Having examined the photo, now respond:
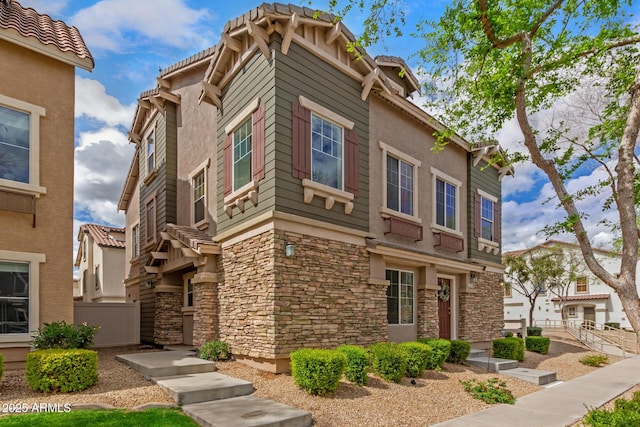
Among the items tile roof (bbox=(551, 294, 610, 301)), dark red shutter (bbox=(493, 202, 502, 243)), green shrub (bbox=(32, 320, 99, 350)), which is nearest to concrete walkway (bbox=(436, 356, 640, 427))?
dark red shutter (bbox=(493, 202, 502, 243))

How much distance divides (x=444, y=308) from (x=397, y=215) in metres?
4.89

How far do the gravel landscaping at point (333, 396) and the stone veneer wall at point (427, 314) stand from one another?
2.94 m

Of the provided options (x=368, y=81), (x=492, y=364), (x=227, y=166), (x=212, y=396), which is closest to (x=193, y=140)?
(x=227, y=166)

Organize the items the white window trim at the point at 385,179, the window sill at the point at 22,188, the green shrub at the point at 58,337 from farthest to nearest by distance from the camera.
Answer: the white window trim at the point at 385,179
the window sill at the point at 22,188
the green shrub at the point at 58,337

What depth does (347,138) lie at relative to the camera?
38.5 ft

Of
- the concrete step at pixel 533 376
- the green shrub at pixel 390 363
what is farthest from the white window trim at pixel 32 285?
the concrete step at pixel 533 376

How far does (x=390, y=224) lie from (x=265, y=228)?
448cm

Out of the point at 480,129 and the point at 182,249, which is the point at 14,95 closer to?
the point at 182,249

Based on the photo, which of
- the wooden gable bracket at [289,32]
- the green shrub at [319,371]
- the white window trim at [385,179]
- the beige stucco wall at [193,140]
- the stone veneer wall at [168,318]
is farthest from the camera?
the stone veneer wall at [168,318]

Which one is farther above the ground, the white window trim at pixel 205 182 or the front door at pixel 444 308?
the white window trim at pixel 205 182

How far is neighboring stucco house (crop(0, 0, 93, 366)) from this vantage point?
918 centimetres

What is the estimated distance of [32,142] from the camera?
970 cm

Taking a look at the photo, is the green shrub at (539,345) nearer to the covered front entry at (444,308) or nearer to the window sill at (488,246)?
the window sill at (488,246)

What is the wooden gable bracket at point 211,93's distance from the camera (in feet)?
41.4
